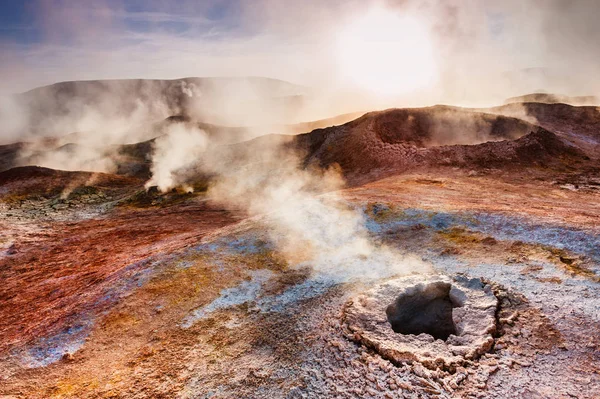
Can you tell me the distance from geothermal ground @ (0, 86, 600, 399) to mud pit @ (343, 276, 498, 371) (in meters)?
0.03

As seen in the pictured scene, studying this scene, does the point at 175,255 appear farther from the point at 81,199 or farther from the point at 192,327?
the point at 81,199

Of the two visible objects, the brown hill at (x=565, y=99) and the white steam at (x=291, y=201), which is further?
the brown hill at (x=565, y=99)

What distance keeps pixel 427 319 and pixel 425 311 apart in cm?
21

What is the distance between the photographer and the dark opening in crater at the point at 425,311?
27.2 ft

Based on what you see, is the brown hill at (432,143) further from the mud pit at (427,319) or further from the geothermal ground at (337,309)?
the mud pit at (427,319)

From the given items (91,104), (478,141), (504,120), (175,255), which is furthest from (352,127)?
(91,104)

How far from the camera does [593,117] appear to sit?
109 feet

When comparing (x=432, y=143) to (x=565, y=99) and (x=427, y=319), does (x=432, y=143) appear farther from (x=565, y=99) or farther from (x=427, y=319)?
(x=565, y=99)

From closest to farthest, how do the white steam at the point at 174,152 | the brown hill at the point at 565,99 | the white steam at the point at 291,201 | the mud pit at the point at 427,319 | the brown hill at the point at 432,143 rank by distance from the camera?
the mud pit at the point at 427,319
the white steam at the point at 291,201
the brown hill at the point at 432,143
the white steam at the point at 174,152
the brown hill at the point at 565,99

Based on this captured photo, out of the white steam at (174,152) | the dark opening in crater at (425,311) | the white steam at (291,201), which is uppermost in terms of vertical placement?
the white steam at (174,152)

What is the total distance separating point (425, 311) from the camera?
28.6 ft

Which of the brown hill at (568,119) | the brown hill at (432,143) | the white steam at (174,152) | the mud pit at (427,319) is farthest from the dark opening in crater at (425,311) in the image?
the brown hill at (568,119)

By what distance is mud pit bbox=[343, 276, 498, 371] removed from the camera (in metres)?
6.67

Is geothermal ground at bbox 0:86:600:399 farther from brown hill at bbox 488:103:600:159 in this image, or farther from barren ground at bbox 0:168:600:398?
brown hill at bbox 488:103:600:159
